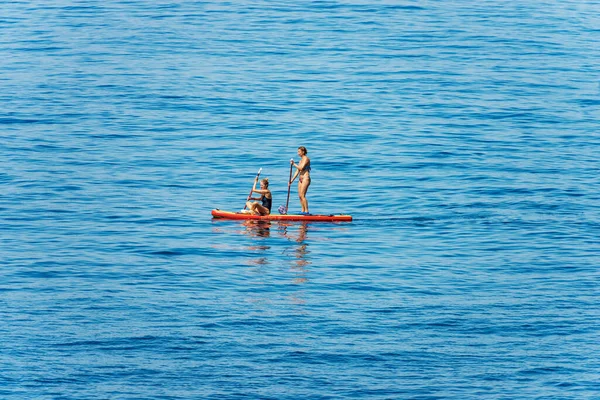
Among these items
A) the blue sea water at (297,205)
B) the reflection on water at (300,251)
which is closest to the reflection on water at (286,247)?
the reflection on water at (300,251)

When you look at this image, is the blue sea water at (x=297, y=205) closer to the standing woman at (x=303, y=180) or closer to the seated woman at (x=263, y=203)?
the seated woman at (x=263, y=203)

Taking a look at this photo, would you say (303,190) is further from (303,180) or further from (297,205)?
(297,205)

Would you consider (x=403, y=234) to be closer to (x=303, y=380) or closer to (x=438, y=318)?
(x=438, y=318)

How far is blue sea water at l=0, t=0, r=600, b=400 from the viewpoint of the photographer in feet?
78.6

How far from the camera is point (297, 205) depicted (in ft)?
128

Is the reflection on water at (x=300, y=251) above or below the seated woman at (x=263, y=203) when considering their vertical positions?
below

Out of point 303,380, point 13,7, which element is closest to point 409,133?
point 303,380

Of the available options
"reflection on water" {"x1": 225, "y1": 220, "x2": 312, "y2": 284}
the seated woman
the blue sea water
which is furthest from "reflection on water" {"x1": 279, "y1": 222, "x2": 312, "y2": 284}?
the seated woman

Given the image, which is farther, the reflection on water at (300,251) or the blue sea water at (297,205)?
the reflection on water at (300,251)

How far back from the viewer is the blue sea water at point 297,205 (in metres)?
24.0

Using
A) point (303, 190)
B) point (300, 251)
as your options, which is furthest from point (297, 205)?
point (300, 251)

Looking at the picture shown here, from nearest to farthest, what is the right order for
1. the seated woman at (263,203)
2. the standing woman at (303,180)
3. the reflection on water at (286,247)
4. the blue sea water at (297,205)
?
the blue sea water at (297,205), the reflection on water at (286,247), the seated woman at (263,203), the standing woman at (303,180)

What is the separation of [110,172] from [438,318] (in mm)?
20599

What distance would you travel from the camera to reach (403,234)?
3466 centimetres
